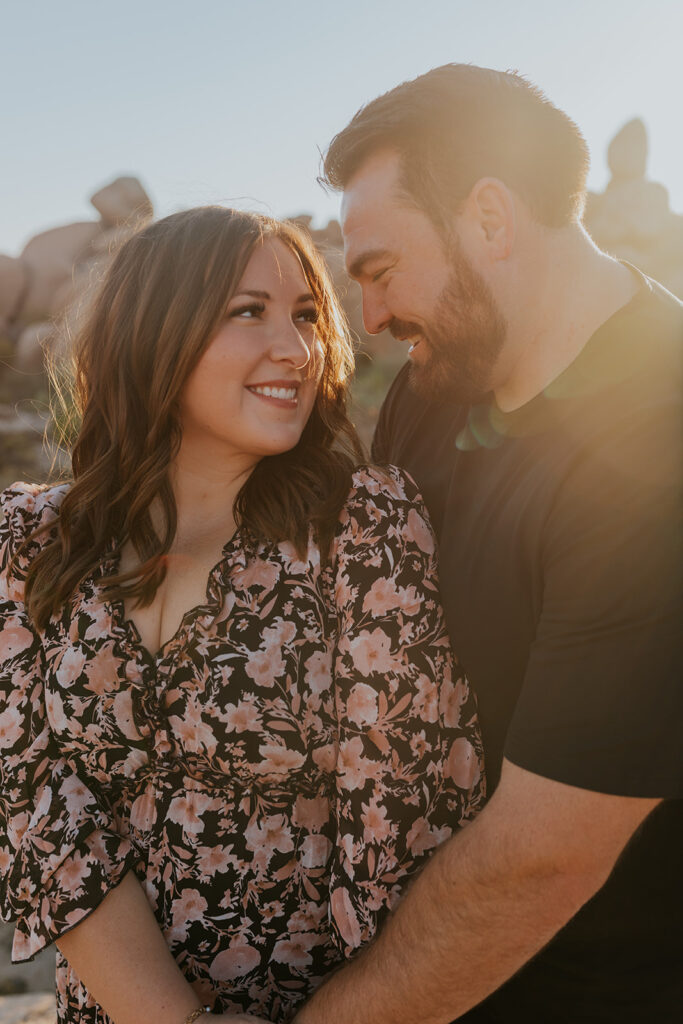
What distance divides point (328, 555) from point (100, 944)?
3.31ft

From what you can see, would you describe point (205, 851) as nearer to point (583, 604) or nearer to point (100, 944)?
point (100, 944)

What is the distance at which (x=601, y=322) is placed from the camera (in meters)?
1.92

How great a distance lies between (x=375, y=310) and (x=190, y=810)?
1.39m

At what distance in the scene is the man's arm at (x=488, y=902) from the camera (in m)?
1.54

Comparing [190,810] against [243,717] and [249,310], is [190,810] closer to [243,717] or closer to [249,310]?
[243,717]

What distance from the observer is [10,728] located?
6.52ft

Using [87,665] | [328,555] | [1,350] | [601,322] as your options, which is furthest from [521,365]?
[1,350]

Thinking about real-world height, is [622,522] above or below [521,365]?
below

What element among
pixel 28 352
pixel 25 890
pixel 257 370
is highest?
pixel 28 352

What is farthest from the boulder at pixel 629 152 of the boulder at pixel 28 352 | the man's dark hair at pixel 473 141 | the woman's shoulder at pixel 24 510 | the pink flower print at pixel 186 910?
the pink flower print at pixel 186 910

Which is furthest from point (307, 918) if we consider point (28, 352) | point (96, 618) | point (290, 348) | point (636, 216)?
point (636, 216)

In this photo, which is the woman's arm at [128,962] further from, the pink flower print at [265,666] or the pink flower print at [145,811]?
the pink flower print at [265,666]

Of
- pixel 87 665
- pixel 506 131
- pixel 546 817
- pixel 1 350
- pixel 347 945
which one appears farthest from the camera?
pixel 1 350

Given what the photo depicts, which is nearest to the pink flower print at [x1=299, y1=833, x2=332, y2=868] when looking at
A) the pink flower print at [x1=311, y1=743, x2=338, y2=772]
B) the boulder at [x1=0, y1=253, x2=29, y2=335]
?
the pink flower print at [x1=311, y1=743, x2=338, y2=772]
